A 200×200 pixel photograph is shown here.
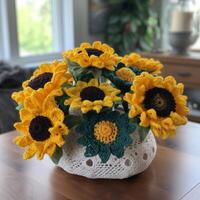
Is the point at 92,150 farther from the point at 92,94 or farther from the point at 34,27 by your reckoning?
the point at 34,27

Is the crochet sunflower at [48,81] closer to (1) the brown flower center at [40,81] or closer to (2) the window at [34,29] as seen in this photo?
(1) the brown flower center at [40,81]

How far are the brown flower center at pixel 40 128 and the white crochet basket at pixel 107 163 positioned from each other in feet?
0.27

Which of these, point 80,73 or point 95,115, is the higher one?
point 80,73

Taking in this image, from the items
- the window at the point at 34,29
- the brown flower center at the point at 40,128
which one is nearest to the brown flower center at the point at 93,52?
the brown flower center at the point at 40,128

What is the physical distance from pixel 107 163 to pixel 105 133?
88 mm

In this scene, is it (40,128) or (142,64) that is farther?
(142,64)

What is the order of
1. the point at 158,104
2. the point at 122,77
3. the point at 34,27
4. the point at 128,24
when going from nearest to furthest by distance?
the point at 158,104
the point at 122,77
the point at 34,27
the point at 128,24

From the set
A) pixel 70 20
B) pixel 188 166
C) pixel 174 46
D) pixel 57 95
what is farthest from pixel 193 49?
pixel 57 95

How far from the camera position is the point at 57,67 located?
997mm

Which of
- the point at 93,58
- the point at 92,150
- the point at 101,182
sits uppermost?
the point at 93,58

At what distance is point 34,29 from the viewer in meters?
3.17

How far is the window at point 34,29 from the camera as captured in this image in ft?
9.47

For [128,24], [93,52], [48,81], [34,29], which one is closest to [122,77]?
[93,52]

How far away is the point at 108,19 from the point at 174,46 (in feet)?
2.77
